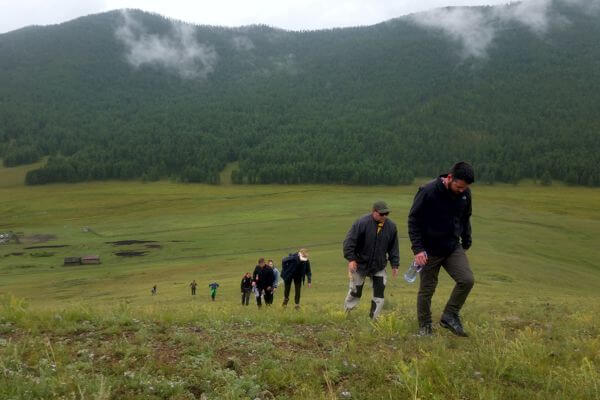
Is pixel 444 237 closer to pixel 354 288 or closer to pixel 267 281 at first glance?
pixel 354 288

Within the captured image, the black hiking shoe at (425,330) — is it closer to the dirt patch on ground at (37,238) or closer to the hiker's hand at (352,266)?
the hiker's hand at (352,266)

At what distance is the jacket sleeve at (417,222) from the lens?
7.69 meters

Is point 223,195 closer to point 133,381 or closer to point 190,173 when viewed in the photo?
point 190,173

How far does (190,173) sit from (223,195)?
42.5 metres

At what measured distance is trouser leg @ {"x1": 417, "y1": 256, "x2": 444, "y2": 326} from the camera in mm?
7816

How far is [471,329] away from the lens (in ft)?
26.3

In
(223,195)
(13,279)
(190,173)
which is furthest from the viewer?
(190,173)

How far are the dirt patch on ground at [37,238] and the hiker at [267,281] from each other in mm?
69478

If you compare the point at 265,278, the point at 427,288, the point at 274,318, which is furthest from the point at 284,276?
the point at 427,288

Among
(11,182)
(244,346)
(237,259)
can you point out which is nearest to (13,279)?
(237,259)

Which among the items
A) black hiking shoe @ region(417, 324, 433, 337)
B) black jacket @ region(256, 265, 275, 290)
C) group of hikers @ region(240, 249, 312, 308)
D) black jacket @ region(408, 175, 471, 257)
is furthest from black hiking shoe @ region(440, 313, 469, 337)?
black jacket @ region(256, 265, 275, 290)

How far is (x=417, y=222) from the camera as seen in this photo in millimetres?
7770

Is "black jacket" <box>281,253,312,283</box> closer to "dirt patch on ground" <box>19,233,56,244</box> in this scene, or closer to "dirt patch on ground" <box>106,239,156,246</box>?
"dirt patch on ground" <box>106,239,156,246</box>

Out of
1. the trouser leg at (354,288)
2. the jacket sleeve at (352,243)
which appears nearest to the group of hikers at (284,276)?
the trouser leg at (354,288)
